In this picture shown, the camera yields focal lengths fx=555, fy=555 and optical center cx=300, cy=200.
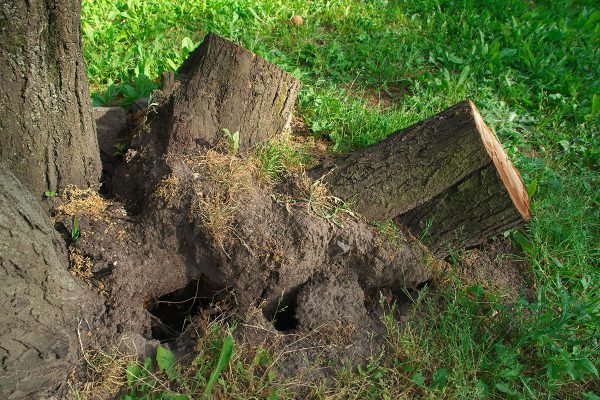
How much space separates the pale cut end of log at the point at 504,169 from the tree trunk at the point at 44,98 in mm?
1823

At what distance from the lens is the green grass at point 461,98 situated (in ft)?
8.35

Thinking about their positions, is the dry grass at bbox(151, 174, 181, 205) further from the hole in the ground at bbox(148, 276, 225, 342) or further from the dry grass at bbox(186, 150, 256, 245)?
the hole in the ground at bbox(148, 276, 225, 342)

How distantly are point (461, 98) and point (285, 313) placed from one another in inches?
88.2

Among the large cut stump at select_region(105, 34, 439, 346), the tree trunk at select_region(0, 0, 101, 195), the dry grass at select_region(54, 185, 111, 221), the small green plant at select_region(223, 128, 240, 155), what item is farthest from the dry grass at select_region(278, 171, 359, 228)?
the tree trunk at select_region(0, 0, 101, 195)

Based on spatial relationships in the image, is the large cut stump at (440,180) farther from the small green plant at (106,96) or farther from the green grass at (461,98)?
the small green plant at (106,96)

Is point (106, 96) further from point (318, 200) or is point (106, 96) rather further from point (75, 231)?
point (318, 200)

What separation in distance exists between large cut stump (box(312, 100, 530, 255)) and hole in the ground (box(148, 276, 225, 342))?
81 cm

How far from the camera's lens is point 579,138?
13.1 feet

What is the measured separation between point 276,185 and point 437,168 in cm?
81

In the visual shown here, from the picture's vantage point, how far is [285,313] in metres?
2.81

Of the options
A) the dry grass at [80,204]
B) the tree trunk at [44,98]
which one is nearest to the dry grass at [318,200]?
the dry grass at [80,204]

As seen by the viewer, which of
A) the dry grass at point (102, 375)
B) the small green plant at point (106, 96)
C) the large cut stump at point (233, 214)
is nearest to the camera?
the dry grass at point (102, 375)

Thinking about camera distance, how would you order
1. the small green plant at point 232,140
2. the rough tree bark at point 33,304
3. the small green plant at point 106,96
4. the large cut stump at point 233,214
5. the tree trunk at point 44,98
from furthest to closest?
the small green plant at point 106,96
the small green plant at point 232,140
the large cut stump at point 233,214
the tree trunk at point 44,98
the rough tree bark at point 33,304

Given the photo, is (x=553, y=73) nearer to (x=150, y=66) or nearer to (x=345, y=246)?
(x=345, y=246)
